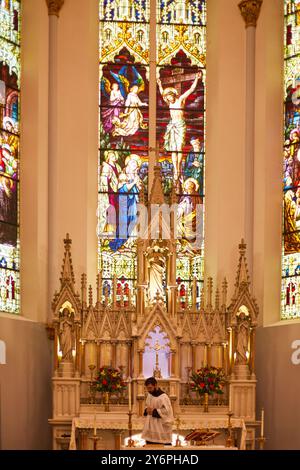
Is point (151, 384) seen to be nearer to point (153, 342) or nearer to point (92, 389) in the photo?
point (92, 389)

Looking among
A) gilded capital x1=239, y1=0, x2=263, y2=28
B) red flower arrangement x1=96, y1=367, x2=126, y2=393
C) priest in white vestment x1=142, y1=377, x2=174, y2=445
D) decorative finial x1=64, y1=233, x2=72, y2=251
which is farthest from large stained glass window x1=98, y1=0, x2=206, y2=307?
priest in white vestment x1=142, y1=377, x2=174, y2=445

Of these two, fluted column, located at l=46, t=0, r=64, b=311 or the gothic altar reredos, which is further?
fluted column, located at l=46, t=0, r=64, b=311

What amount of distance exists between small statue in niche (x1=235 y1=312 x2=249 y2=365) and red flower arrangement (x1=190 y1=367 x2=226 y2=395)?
1.92ft

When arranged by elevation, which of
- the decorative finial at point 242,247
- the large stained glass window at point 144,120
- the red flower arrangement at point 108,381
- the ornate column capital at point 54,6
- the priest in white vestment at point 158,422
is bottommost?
the priest in white vestment at point 158,422

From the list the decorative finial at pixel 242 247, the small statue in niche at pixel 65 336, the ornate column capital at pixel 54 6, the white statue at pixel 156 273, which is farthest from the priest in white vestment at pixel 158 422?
the ornate column capital at pixel 54 6

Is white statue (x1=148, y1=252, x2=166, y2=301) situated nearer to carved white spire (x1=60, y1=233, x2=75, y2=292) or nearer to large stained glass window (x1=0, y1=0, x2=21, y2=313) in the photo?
carved white spire (x1=60, y1=233, x2=75, y2=292)

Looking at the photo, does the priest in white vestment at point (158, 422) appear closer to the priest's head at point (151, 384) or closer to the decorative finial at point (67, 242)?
the priest's head at point (151, 384)

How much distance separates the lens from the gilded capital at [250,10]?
87.6 feet

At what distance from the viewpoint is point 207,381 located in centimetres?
2380

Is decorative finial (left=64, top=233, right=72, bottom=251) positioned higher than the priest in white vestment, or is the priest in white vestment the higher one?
decorative finial (left=64, top=233, right=72, bottom=251)

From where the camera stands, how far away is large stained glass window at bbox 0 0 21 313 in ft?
82.4

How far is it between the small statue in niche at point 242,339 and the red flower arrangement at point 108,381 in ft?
8.16

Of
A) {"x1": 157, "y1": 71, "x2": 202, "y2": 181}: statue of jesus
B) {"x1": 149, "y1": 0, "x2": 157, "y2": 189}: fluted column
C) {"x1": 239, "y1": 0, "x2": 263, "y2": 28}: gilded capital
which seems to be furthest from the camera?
{"x1": 157, "y1": 71, "x2": 202, "y2": 181}: statue of jesus

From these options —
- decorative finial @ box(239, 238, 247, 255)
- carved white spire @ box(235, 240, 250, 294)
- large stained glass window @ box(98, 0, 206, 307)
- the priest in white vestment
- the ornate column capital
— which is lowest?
the priest in white vestment
